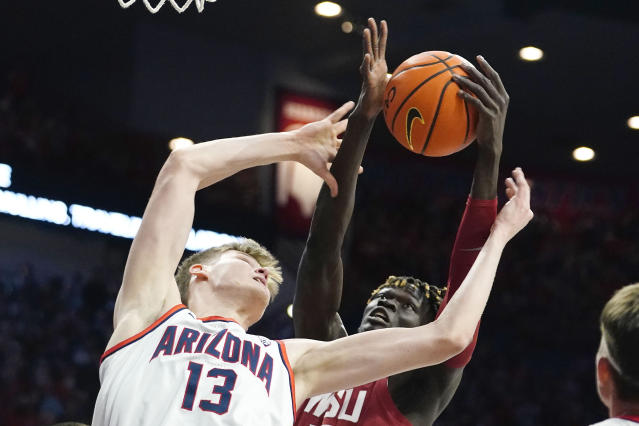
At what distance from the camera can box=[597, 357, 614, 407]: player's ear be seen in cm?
193

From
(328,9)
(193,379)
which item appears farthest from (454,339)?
(328,9)

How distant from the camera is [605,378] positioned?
1940mm

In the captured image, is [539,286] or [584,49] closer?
[584,49]

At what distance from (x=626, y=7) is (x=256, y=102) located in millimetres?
5025

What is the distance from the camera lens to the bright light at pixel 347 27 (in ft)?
32.1

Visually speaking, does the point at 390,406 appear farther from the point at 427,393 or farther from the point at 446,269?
the point at 446,269

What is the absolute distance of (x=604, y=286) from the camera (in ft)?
40.8

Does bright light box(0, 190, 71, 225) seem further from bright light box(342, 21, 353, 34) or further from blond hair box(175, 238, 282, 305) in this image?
blond hair box(175, 238, 282, 305)

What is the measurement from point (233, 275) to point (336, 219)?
455mm

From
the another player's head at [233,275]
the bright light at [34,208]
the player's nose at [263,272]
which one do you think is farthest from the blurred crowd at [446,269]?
the player's nose at [263,272]

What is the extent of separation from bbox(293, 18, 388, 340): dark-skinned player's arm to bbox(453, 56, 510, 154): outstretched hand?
32 cm

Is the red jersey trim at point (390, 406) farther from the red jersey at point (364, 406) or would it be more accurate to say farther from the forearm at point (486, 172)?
the forearm at point (486, 172)

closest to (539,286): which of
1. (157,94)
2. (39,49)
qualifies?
(157,94)

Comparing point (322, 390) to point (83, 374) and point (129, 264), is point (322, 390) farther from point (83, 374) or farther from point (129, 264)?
point (83, 374)
